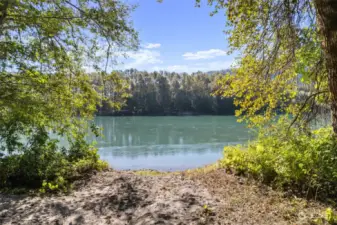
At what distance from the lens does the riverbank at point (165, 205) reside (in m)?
3.57

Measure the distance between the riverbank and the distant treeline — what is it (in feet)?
179

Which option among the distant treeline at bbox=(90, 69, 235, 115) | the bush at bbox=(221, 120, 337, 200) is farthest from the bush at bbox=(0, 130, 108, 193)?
the distant treeline at bbox=(90, 69, 235, 115)

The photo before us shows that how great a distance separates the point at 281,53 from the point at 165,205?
3.60 meters

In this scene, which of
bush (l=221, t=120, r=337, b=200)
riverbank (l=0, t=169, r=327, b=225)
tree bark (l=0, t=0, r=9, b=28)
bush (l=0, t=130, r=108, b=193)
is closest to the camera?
riverbank (l=0, t=169, r=327, b=225)

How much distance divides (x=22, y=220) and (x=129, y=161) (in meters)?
12.9

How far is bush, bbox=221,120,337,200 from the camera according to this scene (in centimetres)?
402

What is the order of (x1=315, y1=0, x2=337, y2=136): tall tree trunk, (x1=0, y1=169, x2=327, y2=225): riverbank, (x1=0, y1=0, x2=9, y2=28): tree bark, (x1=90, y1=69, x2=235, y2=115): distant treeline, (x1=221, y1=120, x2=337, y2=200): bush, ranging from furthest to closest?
(x1=90, y1=69, x2=235, y2=115): distant treeline
(x1=0, y1=0, x2=9, y2=28): tree bark
(x1=221, y1=120, x2=337, y2=200): bush
(x1=0, y1=169, x2=327, y2=225): riverbank
(x1=315, y1=0, x2=337, y2=136): tall tree trunk

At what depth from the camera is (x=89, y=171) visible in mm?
6000

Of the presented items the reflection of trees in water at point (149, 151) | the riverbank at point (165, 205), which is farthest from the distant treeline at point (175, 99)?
the riverbank at point (165, 205)

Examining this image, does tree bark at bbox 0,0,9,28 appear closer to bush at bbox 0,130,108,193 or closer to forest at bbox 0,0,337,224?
forest at bbox 0,0,337,224

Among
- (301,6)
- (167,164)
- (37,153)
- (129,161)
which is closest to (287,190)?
(301,6)

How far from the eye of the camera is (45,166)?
Result: 5715 mm

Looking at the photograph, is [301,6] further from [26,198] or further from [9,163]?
[9,163]

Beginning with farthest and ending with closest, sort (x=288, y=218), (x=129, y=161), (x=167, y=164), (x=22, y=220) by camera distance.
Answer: (x=129, y=161) → (x=167, y=164) → (x=22, y=220) → (x=288, y=218)
